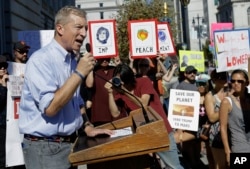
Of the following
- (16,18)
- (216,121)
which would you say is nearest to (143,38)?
(216,121)

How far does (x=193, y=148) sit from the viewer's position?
7957 millimetres

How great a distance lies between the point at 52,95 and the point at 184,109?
5.10m

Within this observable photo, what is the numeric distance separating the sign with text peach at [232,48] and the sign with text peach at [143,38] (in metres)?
2.28

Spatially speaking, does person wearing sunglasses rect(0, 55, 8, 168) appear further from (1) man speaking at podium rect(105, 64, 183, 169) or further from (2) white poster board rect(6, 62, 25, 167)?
(1) man speaking at podium rect(105, 64, 183, 169)

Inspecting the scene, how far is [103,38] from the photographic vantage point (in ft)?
29.4

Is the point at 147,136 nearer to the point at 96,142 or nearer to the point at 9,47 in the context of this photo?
the point at 96,142

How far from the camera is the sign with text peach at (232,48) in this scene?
23.5 feet

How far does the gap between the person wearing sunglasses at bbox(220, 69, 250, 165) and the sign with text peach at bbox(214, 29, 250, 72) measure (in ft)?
6.42

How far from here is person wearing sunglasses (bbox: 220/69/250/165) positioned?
5.01 meters

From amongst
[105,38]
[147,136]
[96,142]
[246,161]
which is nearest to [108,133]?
[96,142]

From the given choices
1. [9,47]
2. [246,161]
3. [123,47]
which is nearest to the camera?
[246,161]

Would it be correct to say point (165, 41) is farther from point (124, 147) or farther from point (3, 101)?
point (124, 147)

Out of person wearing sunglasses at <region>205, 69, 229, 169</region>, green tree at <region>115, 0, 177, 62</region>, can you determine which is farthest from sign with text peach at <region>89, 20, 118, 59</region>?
green tree at <region>115, 0, 177, 62</region>

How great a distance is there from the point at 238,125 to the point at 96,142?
7.94ft
